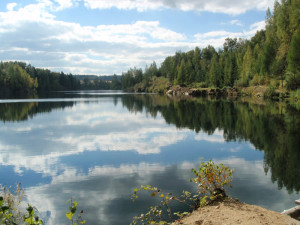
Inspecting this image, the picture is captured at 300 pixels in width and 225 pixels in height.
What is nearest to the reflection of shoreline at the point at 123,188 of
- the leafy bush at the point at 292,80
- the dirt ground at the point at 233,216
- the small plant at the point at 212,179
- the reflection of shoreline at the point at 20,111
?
the small plant at the point at 212,179

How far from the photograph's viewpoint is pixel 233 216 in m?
6.30

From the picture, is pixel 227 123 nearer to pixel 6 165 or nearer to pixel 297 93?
pixel 6 165

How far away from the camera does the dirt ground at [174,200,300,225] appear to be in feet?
19.8

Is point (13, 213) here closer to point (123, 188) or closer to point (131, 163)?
point (123, 188)

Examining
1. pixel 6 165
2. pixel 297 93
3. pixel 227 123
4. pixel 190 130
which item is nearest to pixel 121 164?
pixel 6 165

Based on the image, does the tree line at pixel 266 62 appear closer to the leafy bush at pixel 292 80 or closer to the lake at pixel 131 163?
the leafy bush at pixel 292 80

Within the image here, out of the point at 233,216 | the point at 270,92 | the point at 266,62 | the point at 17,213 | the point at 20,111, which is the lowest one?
the point at 233,216

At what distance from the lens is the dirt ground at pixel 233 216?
238 inches

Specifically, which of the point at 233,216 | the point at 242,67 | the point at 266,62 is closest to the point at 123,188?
the point at 233,216

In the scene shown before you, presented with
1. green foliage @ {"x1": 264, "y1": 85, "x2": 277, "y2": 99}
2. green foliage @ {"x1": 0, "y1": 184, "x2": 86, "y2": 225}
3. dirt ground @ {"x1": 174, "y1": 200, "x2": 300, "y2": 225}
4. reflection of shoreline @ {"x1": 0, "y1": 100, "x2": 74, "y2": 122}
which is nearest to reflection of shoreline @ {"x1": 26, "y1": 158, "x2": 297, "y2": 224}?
green foliage @ {"x1": 0, "y1": 184, "x2": 86, "y2": 225}

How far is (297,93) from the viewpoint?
5112 centimetres

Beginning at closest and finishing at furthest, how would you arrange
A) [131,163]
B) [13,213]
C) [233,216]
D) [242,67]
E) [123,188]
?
[233,216] → [13,213] → [123,188] → [131,163] → [242,67]

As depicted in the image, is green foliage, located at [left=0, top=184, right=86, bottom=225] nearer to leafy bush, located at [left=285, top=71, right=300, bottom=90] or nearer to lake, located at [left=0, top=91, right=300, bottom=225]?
lake, located at [left=0, top=91, right=300, bottom=225]

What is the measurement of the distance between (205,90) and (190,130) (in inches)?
3092
